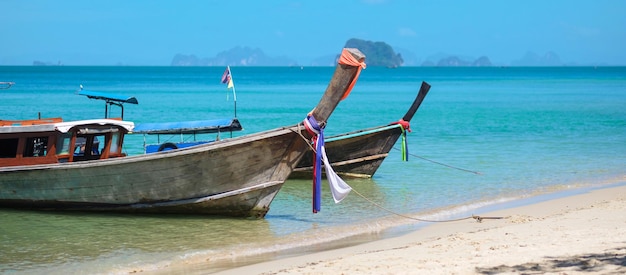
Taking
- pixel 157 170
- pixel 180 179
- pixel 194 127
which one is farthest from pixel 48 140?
pixel 194 127

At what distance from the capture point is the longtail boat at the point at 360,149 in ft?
58.7

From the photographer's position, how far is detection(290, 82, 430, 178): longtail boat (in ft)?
58.7

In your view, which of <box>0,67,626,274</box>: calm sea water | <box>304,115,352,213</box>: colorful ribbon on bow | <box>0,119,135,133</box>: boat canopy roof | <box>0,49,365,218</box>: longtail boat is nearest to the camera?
<box>0,67,626,274</box>: calm sea water

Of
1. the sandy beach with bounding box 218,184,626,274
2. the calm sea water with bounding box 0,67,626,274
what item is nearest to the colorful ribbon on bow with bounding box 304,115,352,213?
the calm sea water with bounding box 0,67,626,274

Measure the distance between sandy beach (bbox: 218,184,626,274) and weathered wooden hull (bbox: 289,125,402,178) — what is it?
5.21 metres

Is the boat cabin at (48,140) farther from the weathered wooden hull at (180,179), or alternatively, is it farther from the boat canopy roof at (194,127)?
the boat canopy roof at (194,127)

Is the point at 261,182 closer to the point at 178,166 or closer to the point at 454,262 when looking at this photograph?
the point at 178,166

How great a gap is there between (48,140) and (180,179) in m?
2.85

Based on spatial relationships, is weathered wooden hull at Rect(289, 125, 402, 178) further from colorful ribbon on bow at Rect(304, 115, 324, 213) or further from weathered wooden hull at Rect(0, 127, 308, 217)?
colorful ribbon on bow at Rect(304, 115, 324, 213)

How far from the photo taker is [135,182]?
44.4ft

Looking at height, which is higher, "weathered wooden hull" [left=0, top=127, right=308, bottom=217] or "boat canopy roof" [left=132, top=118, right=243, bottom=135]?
"boat canopy roof" [left=132, top=118, right=243, bottom=135]

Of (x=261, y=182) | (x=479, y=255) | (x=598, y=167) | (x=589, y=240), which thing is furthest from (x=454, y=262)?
(x=598, y=167)

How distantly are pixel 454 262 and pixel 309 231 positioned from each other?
404cm

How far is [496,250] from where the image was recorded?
9.55 metres
